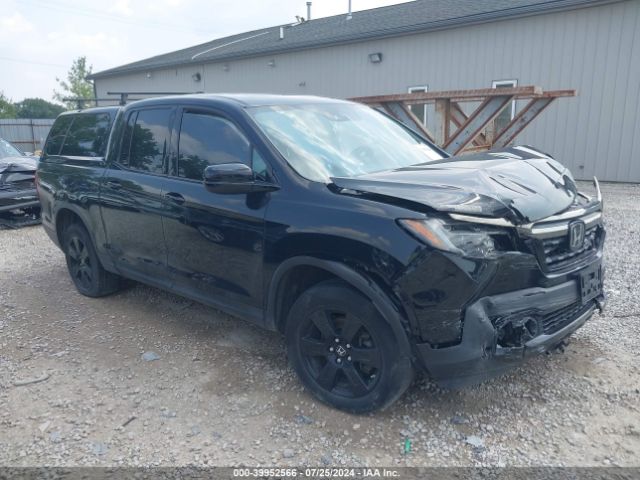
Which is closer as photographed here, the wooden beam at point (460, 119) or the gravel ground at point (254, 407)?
the gravel ground at point (254, 407)

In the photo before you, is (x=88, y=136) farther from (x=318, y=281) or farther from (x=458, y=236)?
(x=458, y=236)

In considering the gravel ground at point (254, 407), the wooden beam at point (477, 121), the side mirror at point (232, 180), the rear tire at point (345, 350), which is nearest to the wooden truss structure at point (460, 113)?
the wooden beam at point (477, 121)

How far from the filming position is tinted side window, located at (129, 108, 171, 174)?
400cm

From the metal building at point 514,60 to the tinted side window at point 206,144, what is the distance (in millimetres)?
10368

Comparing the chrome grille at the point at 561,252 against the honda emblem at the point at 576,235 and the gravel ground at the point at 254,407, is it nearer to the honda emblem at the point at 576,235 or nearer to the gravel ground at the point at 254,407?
the honda emblem at the point at 576,235

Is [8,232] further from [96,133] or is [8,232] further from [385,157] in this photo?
[385,157]

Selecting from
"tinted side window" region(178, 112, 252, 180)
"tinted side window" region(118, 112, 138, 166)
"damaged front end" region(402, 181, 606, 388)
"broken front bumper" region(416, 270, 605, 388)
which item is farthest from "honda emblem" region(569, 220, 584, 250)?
"tinted side window" region(118, 112, 138, 166)

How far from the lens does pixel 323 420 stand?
2971 millimetres

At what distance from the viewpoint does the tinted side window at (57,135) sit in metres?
5.31

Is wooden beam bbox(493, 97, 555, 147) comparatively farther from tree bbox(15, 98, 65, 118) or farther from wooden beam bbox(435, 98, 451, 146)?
tree bbox(15, 98, 65, 118)

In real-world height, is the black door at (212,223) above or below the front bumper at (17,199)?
above

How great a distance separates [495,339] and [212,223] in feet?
6.38

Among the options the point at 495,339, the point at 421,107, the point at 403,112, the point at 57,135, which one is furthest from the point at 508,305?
the point at 421,107

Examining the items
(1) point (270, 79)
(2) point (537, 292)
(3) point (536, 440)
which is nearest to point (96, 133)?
(2) point (537, 292)
